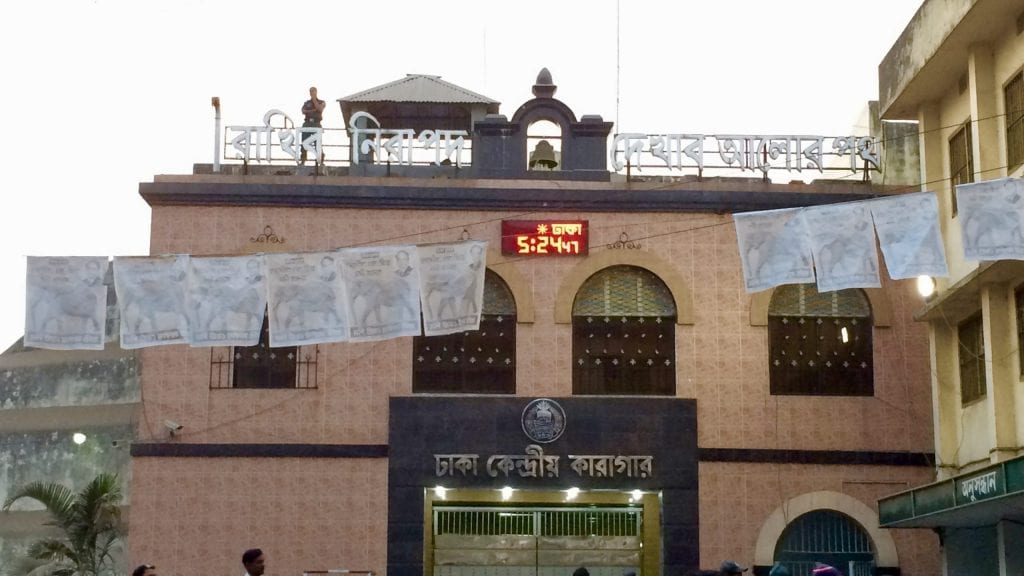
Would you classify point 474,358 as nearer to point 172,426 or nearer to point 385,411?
point 385,411

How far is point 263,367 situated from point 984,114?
1107 cm

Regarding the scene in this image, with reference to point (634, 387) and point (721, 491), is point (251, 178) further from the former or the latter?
point (721, 491)

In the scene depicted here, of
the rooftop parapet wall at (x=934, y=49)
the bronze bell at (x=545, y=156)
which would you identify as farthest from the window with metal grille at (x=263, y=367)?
the rooftop parapet wall at (x=934, y=49)

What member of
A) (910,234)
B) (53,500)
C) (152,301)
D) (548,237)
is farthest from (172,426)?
(910,234)

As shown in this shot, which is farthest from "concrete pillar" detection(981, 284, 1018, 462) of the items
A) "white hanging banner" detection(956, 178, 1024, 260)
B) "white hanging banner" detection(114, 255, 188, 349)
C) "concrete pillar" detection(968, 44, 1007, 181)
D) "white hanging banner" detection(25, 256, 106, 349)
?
"white hanging banner" detection(25, 256, 106, 349)

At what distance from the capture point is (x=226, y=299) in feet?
57.3

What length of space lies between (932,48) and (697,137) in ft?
14.9

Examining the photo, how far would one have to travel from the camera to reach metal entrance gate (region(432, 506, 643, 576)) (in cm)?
2238

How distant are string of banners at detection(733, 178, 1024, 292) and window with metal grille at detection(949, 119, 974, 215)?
8.70 feet

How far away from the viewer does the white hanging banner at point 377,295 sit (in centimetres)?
1742

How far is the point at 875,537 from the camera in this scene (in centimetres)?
2220

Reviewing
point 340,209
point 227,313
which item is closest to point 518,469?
point 340,209

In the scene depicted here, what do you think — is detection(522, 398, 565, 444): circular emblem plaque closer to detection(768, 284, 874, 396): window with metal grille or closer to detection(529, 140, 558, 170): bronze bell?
detection(768, 284, 874, 396): window with metal grille

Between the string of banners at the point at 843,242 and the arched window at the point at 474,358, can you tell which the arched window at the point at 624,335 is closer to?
the arched window at the point at 474,358
